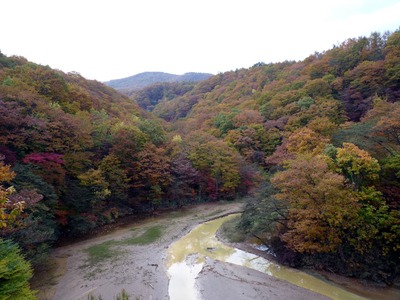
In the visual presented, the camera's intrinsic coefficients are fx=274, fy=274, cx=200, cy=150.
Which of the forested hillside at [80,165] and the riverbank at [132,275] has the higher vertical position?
the forested hillside at [80,165]

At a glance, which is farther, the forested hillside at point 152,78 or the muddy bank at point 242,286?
the forested hillside at point 152,78

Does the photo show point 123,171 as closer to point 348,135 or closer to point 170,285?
point 170,285

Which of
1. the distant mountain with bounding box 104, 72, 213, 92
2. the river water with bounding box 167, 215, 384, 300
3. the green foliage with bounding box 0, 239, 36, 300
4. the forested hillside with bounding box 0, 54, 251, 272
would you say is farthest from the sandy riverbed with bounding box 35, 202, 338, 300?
the distant mountain with bounding box 104, 72, 213, 92

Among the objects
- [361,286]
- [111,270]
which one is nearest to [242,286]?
[361,286]

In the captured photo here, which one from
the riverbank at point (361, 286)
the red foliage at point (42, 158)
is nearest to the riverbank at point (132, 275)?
the riverbank at point (361, 286)

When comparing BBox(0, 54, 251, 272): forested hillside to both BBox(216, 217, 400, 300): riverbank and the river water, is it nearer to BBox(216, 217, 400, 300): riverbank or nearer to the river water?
the river water

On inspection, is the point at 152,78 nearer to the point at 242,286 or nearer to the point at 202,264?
the point at 202,264

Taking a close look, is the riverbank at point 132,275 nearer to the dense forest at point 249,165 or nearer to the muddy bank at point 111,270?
the muddy bank at point 111,270
